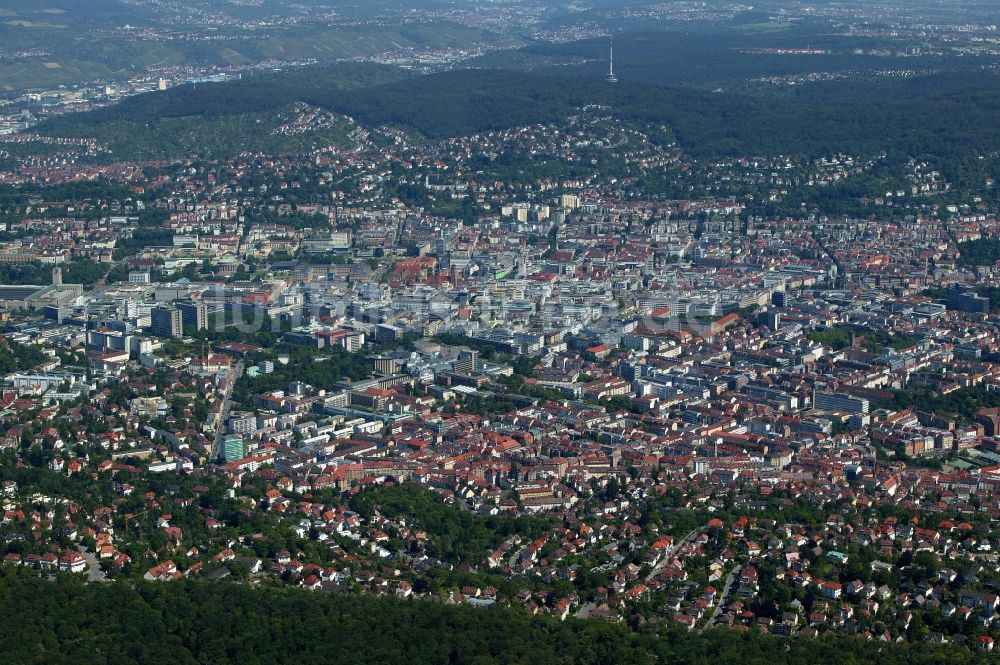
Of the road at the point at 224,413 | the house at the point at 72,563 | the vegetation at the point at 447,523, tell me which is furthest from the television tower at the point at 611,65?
the house at the point at 72,563

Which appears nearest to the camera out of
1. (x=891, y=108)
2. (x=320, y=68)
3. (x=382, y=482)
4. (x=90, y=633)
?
(x=90, y=633)

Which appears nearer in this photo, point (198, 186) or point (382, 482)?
point (382, 482)

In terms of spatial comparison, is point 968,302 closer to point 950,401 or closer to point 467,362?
point 950,401

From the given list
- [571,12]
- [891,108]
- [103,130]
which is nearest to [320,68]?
[103,130]

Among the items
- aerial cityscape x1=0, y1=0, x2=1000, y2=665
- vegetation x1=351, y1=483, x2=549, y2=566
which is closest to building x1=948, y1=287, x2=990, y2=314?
aerial cityscape x1=0, y1=0, x2=1000, y2=665

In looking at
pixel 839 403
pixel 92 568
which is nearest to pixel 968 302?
pixel 839 403

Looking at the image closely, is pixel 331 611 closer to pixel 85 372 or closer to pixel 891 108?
pixel 85 372
